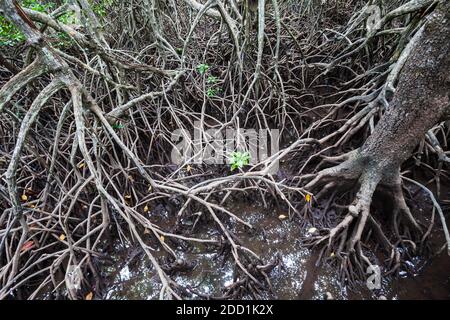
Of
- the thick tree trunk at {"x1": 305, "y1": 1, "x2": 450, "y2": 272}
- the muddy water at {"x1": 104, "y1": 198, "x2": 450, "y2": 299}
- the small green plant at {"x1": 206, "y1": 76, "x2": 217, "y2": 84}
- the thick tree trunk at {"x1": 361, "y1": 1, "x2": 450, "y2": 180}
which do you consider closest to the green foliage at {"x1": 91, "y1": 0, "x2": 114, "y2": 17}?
the small green plant at {"x1": 206, "y1": 76, "x2": 217, "y2": 84}

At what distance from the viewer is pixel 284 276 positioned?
83.8 inches

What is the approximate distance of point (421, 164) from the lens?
2.71m

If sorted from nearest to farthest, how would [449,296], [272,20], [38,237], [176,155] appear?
[449,296]
[38,237]
[176,155]
[272,20]

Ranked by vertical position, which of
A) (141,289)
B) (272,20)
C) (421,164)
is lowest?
(141,289)

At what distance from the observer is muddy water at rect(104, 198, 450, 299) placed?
2000 mm

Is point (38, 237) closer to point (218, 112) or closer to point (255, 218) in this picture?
point (255, 218)

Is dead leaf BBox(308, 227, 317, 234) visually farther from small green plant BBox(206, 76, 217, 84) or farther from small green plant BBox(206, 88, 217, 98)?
small green plant BBox(206, 76, 217, 84)

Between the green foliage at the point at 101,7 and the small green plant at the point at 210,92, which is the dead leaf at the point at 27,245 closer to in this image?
the small green plant at the point at 210,92

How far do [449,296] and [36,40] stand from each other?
327 centimetres

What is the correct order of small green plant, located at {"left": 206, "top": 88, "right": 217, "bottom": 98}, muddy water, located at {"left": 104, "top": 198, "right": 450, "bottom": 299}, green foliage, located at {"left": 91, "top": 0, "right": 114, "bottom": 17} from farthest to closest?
green foliage, located at {"left": 91, "top": 0, "right": 114, "bottom": 17} → small green plant, located at {"left": 206, "top": 88, "right": 217, "bottom": 98} → muddy water, located at {"left": 104, "top": 198, "right": 450, "bottom": 299}

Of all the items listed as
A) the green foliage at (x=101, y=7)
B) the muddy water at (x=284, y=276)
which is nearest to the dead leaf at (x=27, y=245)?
the muddy water at (x=284, y=276)

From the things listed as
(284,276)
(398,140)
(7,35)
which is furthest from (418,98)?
(7,35)

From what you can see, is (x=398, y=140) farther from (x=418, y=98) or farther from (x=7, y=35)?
(x=7, y=35)

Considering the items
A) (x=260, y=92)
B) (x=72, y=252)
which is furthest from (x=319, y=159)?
(x=72, y=252)
